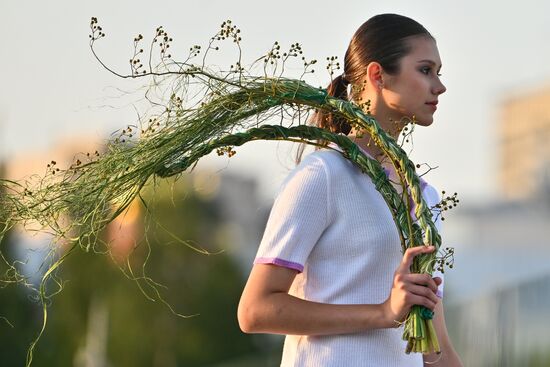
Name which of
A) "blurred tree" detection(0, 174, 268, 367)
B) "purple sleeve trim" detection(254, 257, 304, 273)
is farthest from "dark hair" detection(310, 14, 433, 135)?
"blurred tree" detection(0, 174, 268, 367)

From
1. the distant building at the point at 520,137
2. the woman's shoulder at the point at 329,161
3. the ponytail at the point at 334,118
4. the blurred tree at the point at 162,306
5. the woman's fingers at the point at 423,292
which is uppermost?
the distant building at the point at 520,137

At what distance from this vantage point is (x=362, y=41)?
3.45 meters

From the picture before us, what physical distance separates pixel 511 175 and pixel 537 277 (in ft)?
246

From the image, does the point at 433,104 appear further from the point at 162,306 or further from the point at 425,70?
the point at 162,306

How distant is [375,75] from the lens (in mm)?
3375

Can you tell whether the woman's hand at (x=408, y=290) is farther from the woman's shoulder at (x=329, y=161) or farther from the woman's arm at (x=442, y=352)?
the woman's arm at (x=442, y=352)

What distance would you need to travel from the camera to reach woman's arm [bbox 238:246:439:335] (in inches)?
118

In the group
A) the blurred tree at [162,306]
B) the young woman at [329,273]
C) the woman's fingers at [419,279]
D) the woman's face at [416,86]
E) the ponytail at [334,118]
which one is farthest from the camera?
the blurred tree at [162,306]

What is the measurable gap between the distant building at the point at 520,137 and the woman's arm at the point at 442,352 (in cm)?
6356

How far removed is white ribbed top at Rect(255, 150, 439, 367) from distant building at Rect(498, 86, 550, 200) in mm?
63841

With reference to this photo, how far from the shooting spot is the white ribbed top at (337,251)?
10.3ft

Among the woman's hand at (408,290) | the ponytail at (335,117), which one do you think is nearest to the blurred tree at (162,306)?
the ponytail at (335,117)

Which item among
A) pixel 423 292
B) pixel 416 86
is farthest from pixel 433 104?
pixel 423 292

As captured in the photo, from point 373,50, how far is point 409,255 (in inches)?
24.7
